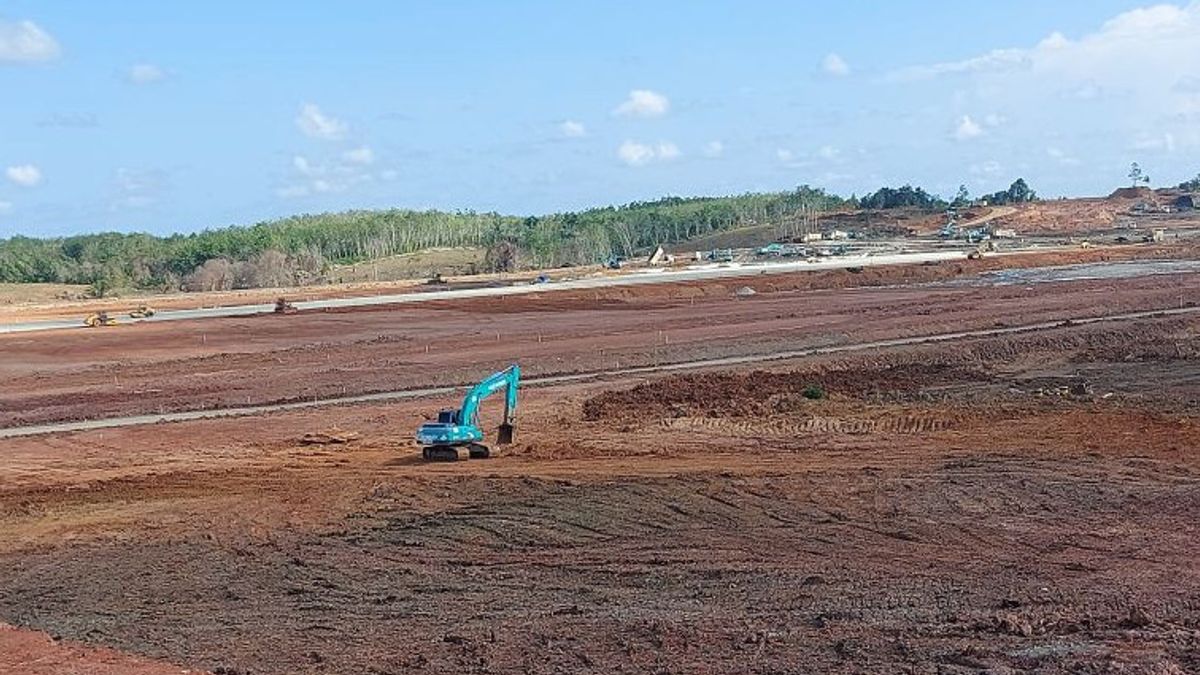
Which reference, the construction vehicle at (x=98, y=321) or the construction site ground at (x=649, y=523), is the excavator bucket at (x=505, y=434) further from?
the construction vehicle at (x=98, y=321)

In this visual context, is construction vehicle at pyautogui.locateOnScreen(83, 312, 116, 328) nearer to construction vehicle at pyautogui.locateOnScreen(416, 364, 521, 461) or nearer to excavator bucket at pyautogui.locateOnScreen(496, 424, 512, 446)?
excavator bucket at pyautogui.locateOnScreen(496, 424, 512, 446)

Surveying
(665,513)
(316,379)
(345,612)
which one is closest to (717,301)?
(316,379)

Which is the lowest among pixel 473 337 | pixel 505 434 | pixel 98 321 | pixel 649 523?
pixel 649 523

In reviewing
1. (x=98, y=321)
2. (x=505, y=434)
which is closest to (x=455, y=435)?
(x=505, y=434)

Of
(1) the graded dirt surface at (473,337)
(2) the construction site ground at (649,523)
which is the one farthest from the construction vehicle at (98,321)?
(2) the construction site ground at (649,523)

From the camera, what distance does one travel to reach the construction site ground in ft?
Answer: 46.7

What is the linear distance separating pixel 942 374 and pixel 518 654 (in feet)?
93.5

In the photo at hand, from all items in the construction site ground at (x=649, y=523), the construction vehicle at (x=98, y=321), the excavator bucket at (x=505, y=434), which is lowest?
the construction site ground at (x=649, y=523)

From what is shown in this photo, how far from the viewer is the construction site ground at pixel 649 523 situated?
14.2 meters

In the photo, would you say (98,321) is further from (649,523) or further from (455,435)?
(649,523)

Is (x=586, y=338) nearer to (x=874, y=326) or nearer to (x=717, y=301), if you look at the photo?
(x=874, y=326)

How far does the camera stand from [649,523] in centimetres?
2066

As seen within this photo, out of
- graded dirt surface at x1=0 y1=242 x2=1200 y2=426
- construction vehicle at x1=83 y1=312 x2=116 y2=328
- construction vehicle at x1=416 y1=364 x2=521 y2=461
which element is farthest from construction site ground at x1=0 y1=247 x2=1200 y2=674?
construction vehicle at x1=83 y1=312 x2=116 y2=328

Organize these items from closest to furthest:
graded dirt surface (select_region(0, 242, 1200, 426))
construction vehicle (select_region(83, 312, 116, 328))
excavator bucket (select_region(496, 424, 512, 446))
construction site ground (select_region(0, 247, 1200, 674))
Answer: construction site ground (select_region(0, 247, 1200, 674)) → excavator bucket (select_region(496, 424, 512, 446)) → graded dirt surface (select_region(0, 242, 1200, 426)) → construction vehicle (select_region(83, 312, 116, 328))
